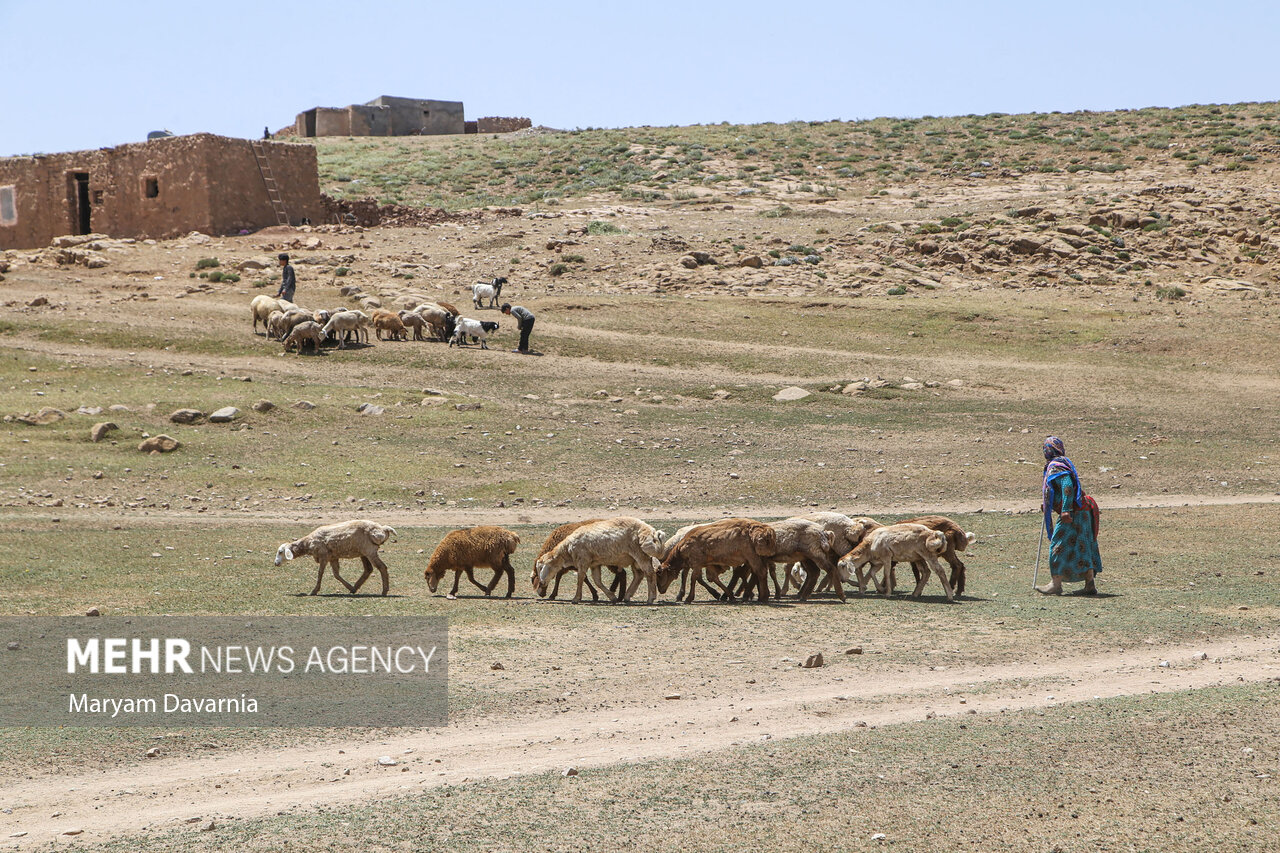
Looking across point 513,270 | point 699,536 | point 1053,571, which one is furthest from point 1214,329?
point 699,536

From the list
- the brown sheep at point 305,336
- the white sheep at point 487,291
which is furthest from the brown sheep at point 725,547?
the white sheep at point 487,291

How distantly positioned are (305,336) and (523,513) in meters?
13.6

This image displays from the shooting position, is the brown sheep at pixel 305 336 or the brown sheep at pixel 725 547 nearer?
the brown sheep at pixel 725 547

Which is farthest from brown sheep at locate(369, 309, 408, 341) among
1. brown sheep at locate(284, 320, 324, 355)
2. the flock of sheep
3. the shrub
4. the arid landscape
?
the shrub

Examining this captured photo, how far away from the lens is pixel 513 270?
41.8 metres

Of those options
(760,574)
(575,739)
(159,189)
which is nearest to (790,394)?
(760,574)

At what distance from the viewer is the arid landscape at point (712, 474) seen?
24.7ft

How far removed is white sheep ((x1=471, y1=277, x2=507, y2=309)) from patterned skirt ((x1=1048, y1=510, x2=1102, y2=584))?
24.7 meters

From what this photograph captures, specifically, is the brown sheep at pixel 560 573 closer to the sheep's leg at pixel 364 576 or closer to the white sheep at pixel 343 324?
the sheep's leg at pixel 364 576

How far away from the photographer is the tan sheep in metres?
13.3

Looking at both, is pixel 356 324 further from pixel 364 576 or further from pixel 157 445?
pixel 364 576

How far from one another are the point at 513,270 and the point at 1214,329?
72.9 feet

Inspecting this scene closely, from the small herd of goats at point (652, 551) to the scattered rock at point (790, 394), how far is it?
1517 cm

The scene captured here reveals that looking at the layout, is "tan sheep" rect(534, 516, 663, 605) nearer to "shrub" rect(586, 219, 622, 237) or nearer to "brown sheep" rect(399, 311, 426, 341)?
"brown sheep" rect(399, 311, 426, 341)
